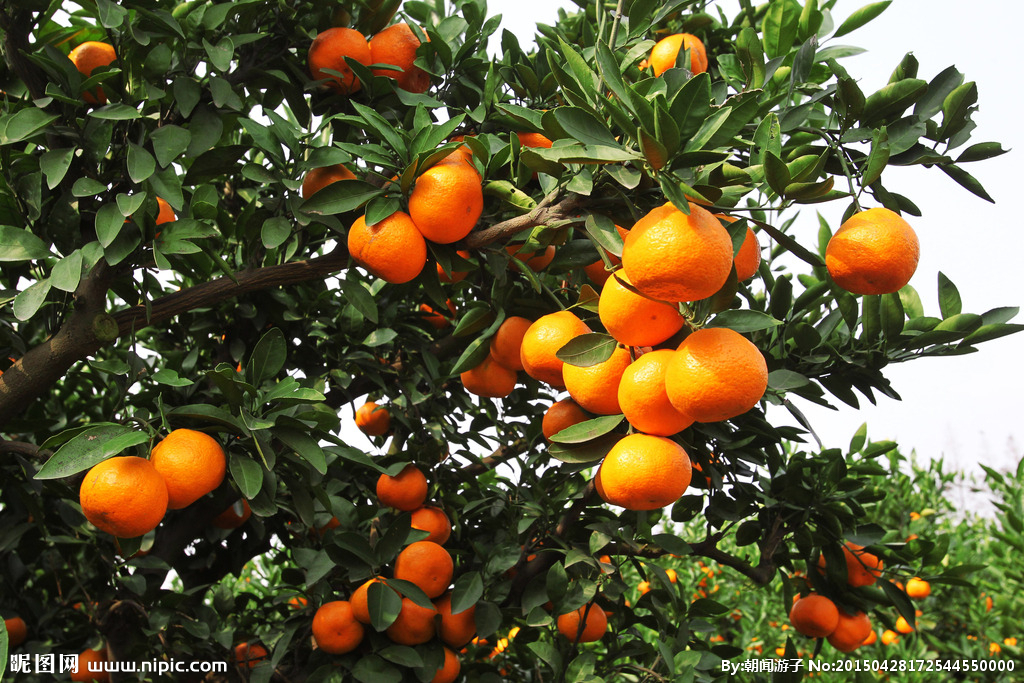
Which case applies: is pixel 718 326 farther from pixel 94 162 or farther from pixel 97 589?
pixel 97 589

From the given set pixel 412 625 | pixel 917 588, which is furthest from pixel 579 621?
pixel 917 588

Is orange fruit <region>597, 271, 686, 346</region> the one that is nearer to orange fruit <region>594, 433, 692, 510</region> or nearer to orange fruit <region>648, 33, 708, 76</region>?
orange fruit <region>594, 433, 692, 510</region>

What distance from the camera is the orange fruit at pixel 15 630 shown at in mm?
1979

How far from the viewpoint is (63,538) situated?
1.98 meters

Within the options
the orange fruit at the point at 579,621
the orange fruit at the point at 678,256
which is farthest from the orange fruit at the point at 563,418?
the orange fruit at the point at 579,621

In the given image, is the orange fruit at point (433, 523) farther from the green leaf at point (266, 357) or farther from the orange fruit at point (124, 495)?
the orange fruit at point (124, 495)

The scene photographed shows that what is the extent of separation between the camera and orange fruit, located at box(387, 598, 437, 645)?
1.75 metres

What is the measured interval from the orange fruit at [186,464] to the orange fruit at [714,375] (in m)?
0.83

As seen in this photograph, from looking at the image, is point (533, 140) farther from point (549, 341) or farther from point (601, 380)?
point (601, 380)

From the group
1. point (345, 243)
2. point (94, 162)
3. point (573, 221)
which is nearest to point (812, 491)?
point (573, 221)

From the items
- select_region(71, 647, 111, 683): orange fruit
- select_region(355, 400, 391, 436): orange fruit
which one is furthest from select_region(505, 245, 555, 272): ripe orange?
select_region(71, 647, 111, 683): orange fruit

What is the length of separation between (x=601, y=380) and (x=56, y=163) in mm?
1128

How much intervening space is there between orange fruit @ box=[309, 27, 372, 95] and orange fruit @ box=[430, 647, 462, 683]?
1439 mm

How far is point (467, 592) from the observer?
168cm
